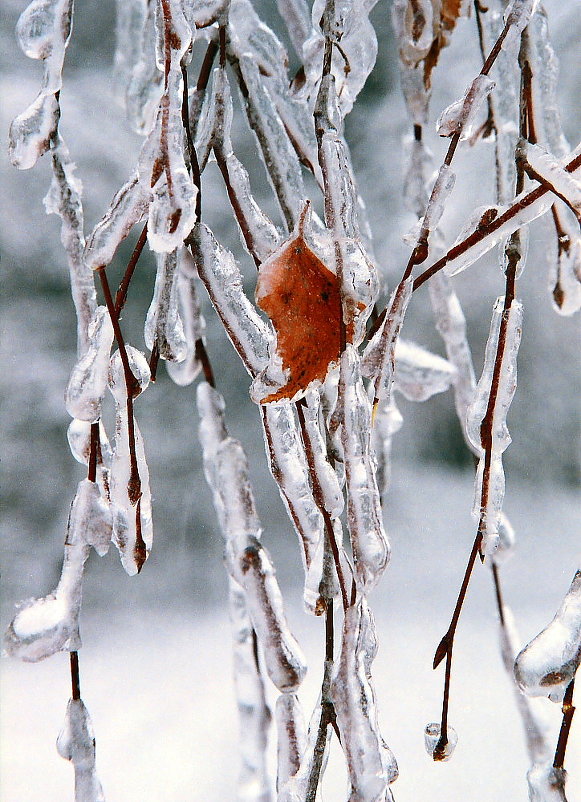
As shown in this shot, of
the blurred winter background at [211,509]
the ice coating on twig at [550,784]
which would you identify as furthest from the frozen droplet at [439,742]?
the blurred winter background at [211,509]

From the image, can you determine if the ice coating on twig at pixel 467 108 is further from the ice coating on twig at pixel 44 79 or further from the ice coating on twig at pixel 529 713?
the ice coating on twig at pixel 529 713

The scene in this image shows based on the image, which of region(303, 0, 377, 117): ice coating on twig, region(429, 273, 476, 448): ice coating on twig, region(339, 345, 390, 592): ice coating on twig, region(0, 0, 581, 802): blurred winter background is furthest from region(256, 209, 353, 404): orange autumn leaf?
region(0, 0, 581, 802): blurred winter background

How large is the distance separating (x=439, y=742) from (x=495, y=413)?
6.1 inches

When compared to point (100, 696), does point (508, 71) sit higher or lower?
higher

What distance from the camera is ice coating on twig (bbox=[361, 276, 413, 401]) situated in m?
0.26

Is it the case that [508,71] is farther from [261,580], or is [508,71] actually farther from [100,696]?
[100,696]

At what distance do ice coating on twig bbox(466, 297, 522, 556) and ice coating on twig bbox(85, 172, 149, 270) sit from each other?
15 cm

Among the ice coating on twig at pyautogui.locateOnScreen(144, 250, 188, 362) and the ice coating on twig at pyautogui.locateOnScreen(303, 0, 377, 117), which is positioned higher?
the ice coating on twig at pyautogui.locateOnScreen(303, 0, 377, 117)

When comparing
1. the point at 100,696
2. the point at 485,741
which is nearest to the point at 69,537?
the point at 485,741

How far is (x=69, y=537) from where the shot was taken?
0.34 meters

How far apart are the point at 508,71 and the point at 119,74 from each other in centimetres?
24

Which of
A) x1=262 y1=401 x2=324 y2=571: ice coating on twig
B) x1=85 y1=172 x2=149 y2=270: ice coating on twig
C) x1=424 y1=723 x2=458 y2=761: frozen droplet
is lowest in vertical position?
x1=424 y1=723 x2=458 y2=761: frozen droplet

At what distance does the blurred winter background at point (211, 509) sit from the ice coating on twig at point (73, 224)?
2.57 ft

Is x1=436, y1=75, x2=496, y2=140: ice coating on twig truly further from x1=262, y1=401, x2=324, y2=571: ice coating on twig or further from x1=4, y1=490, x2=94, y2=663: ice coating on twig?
x1=4, y1=490, x2=94, y2=663: ice coating on twig
